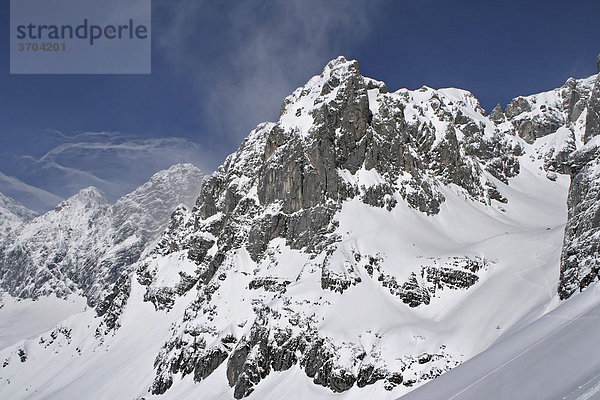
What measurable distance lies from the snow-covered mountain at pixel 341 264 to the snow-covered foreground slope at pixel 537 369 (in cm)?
2748

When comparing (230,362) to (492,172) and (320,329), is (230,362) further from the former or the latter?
(492,172)

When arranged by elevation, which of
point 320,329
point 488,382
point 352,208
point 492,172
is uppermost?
point 492,172

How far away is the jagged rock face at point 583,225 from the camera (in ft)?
114

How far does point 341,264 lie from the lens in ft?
256

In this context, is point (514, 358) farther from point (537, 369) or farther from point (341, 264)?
point (341, 264)

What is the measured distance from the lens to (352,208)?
93750 millimetres

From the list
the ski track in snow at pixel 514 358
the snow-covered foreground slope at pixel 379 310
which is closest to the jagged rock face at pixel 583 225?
the snow-covered foreground slope at pixel 379 310

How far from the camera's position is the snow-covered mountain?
62125mm

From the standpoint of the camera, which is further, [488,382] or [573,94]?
[573,94]

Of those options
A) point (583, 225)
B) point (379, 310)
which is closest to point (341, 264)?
point (379, 310)

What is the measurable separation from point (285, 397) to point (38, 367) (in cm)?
10168

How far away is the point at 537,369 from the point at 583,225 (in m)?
32.9

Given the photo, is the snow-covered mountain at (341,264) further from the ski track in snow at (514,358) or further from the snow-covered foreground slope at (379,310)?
the ski track in snow at (514,358)

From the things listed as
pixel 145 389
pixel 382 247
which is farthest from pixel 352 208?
pixel 145 389
